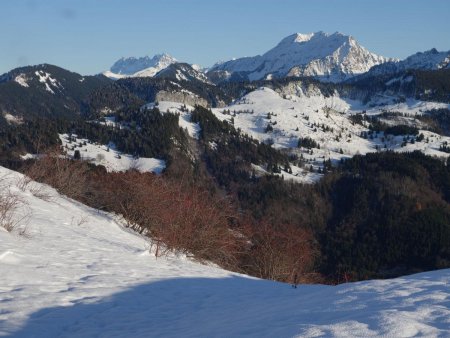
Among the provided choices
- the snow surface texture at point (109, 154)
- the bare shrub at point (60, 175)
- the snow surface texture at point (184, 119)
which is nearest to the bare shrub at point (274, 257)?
the bare shrub at point (60, 175)

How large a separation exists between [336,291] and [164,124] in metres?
171

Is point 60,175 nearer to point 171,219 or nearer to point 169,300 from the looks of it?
point 171,219

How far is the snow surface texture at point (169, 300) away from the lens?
5852 mm

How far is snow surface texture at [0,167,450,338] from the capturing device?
19.2 feet

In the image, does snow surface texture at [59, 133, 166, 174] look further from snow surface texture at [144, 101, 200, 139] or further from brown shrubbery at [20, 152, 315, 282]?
brown shrubbery at [20, 152, 315, 282]

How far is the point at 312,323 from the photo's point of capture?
19.0 ft

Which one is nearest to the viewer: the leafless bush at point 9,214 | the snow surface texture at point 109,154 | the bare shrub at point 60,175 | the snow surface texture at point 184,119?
the leafless bush at point 9,214

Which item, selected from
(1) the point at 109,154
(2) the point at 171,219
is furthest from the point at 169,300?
(1) the point at 109,154

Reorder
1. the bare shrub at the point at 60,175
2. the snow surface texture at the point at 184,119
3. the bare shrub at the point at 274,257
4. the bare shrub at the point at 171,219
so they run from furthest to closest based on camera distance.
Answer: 1. the snow surface texture at the point at 184,119
2. the bare shrub at the point at 274,257
3. the bare shrub at the point at 60,175
4. the bare shrub at the point at 171,219

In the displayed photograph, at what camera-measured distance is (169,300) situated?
8.92m

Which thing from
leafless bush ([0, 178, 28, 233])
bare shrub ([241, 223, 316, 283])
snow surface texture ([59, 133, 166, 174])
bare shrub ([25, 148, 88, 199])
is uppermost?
snow surface texture ([59, 133, 166, 174])

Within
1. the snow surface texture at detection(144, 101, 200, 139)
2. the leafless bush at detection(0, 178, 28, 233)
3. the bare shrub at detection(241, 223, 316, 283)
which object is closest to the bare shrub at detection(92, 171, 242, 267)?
the bare shrub at detection(241, 223, 316, 283)

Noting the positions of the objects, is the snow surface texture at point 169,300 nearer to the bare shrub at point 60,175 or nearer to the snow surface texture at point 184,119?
the bare shrub at point 60,175

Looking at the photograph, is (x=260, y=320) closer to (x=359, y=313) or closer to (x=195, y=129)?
(x=359, y=313)
